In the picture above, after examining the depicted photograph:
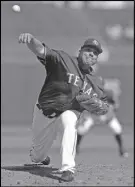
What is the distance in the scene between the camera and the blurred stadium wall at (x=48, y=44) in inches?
757

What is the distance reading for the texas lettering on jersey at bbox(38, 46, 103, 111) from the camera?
18.9 ft

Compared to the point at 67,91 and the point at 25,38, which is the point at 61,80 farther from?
the point at 25,38

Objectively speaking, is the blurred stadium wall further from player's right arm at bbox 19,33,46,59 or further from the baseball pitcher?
player's right arm at bbox 19,33,46,59

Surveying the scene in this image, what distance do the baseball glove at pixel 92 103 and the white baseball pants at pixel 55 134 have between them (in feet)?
0.42

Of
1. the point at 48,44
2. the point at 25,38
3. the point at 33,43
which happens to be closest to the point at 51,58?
the point at 33,43

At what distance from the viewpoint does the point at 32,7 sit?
24031 millimetres

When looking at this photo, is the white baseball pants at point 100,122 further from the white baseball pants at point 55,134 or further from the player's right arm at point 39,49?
the player's right arm at point 39,49

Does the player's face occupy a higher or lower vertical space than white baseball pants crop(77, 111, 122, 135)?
higher

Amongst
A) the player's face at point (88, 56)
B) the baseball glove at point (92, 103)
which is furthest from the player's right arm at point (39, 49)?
the baseball glove at point (92, 103)

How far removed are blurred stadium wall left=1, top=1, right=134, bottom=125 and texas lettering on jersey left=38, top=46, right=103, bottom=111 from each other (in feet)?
43.9

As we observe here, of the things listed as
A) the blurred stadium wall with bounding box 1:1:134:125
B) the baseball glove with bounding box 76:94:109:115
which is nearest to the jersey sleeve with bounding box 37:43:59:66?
the baseball glove with bounding box 76:94:109:115

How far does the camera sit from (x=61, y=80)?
227 inches

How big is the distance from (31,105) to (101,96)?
13.4 m

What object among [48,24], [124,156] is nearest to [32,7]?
[48,24]
